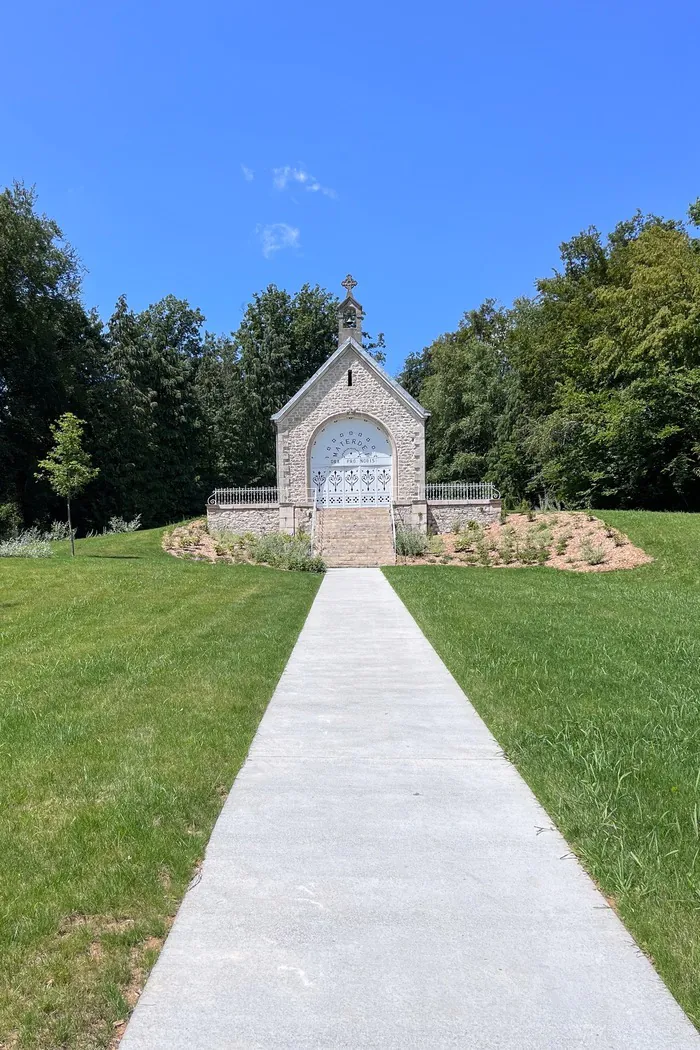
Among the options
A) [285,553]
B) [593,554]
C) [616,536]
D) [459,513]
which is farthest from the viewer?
[459,513]

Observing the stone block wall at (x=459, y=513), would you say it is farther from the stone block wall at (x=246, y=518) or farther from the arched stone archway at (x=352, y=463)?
the stone block wall at (x=246, y=518)

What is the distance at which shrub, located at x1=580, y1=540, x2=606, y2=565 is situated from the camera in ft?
56.4

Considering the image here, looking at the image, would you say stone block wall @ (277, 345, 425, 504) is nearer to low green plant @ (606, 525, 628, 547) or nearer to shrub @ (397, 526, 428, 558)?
shrub @ (397, 526, 428, 558)

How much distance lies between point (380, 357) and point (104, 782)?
50.8 meters

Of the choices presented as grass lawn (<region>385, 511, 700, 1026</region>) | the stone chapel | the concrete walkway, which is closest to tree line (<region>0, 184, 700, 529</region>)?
the stone chapel

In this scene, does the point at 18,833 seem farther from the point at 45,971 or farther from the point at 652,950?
the point at 652,950

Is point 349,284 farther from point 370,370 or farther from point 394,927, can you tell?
point 394,927

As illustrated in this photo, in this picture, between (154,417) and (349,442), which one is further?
(154,417)

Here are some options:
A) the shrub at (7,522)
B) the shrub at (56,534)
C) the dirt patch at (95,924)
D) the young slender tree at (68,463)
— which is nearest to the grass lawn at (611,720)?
the dirt patch at (95,924)

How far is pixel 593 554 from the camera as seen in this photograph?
57.0ft

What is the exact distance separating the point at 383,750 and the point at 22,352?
1455 inches

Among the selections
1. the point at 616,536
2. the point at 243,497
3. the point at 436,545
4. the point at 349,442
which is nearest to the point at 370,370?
the point at 349,442

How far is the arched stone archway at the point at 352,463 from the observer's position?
92.4 feet

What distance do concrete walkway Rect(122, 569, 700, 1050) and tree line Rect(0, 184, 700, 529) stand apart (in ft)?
86.0
